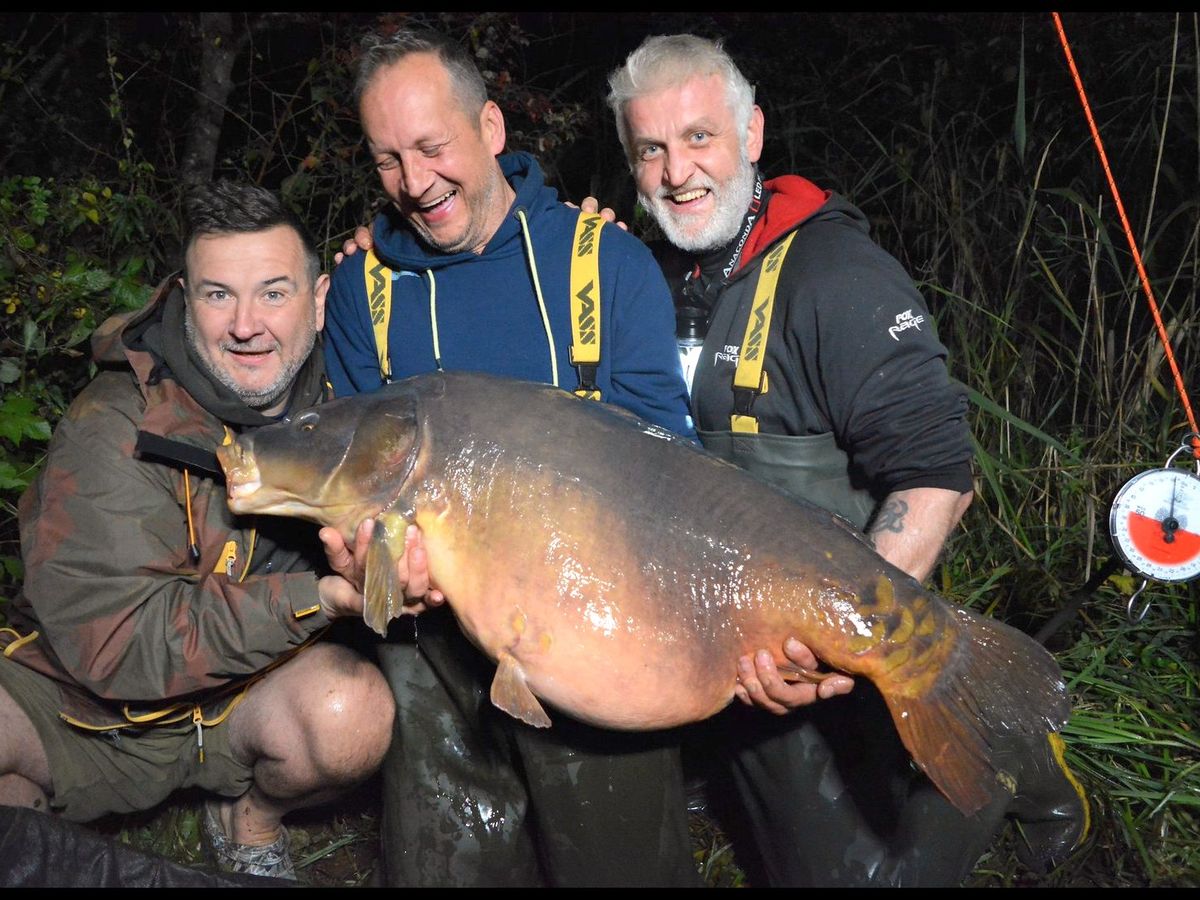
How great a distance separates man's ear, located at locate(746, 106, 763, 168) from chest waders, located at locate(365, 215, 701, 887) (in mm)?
491

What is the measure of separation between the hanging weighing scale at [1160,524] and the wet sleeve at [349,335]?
183cm

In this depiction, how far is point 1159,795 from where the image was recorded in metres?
2.70

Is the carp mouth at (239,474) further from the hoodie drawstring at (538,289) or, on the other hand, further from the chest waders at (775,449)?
the chest waders at (775,449)

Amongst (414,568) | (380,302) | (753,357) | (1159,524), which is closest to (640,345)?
(753,357)

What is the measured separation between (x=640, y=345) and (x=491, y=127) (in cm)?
72

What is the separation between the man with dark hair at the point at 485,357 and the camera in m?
2.37

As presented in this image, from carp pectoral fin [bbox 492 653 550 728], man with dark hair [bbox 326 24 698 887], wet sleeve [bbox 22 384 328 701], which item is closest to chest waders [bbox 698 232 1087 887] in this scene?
man with dark hair [bbox 326 24 698 887]

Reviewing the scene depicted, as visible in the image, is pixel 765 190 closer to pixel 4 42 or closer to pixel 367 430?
pixel 367 430

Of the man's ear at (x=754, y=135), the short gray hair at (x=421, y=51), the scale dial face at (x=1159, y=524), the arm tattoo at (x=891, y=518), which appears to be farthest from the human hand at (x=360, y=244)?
the scale dial face at (x=1159, y=524)

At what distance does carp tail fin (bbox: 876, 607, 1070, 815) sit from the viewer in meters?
1.99

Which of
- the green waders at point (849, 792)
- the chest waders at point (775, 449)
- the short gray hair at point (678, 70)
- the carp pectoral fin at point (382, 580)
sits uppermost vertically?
the short gray hair at point (678, 70)

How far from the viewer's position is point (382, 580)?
2148 mm

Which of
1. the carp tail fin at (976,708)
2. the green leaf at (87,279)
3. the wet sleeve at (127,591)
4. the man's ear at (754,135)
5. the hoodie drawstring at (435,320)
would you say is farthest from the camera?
the green leaf at (87,279)

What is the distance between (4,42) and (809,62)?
3632 mm
